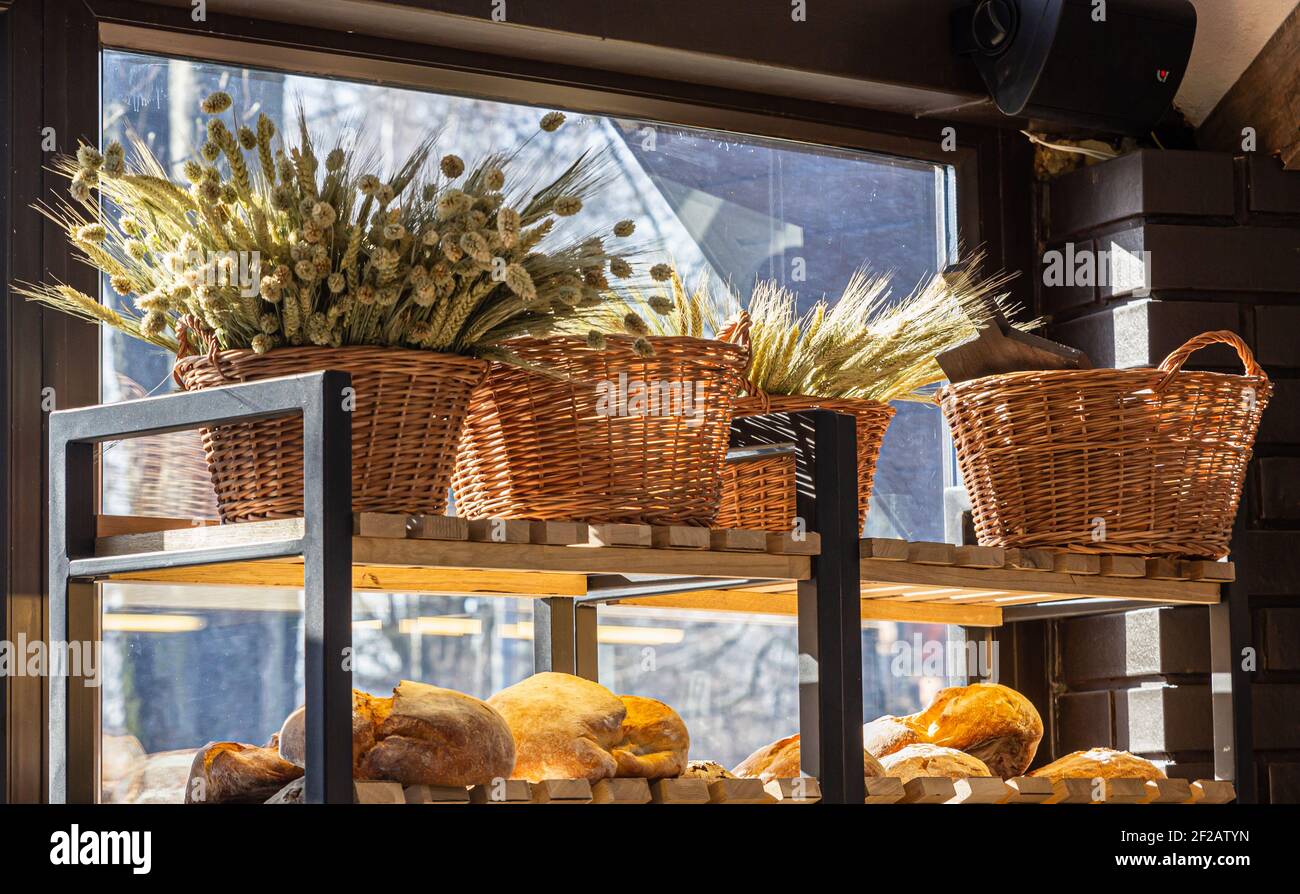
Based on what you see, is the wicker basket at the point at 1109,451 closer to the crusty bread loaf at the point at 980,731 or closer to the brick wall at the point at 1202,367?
the crusty bread loaf at the point at 980,731

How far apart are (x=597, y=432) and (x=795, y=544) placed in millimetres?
276

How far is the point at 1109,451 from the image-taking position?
2.26 metres

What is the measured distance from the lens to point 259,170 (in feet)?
5.96

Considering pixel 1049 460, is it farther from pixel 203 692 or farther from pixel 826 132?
pixel 203 692

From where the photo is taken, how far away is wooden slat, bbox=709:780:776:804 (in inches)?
75.9

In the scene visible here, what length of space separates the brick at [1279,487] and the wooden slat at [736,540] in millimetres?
1234

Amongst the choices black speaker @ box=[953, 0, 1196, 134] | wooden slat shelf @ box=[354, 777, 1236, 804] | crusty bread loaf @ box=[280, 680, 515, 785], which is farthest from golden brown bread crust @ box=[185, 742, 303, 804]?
black speaker @ box=[953, 0, 1196, 134]

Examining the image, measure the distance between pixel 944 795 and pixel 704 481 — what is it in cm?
50

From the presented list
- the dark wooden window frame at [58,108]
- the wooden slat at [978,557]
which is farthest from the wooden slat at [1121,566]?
the dark wooden window frame at [58,108]

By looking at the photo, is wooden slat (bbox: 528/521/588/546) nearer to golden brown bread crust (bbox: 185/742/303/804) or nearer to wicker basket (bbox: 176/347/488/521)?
wicker basket (bbox: 176/347/488/521)

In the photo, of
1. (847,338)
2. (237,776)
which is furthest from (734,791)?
(847,338)

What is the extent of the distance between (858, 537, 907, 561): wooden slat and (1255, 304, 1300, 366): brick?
1.09 meters
